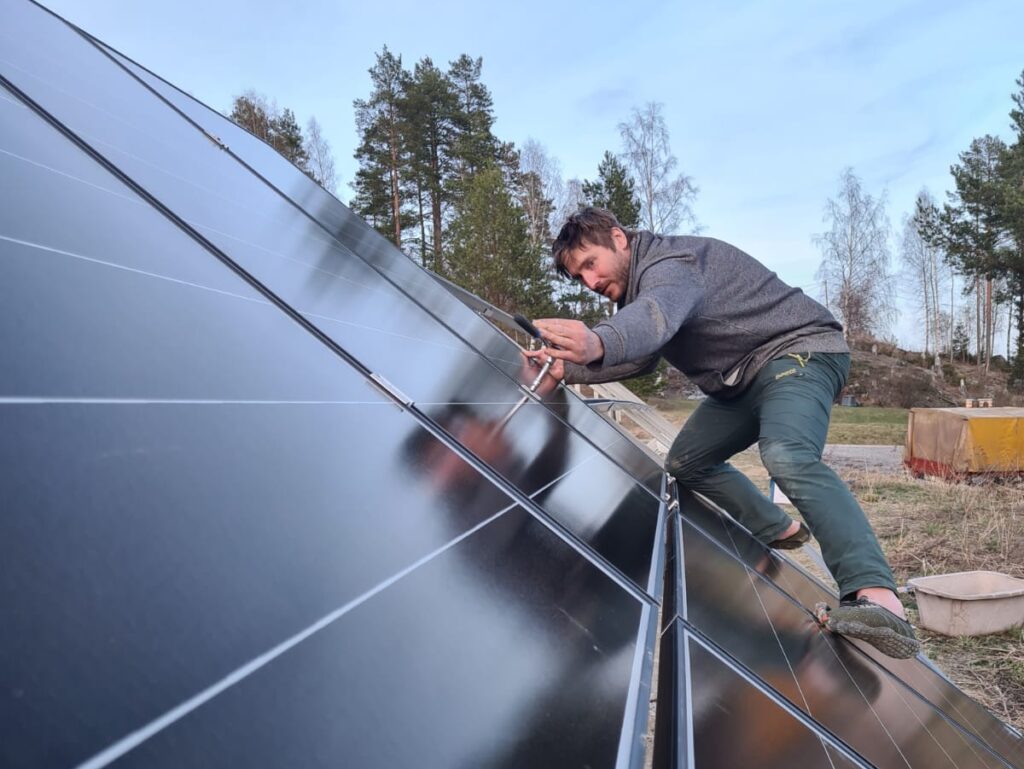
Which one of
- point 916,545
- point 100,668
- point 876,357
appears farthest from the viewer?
point 876,357

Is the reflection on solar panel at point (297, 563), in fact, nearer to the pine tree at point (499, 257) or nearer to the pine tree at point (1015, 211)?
the pine tree at point (499, 257)

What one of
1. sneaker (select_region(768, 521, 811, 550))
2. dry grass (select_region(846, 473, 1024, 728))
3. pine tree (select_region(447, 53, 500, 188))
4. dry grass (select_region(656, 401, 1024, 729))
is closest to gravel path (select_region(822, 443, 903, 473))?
dry grass (select_region(656, 401, 1024, 729))

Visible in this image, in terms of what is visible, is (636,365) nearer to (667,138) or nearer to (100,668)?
(100,668)

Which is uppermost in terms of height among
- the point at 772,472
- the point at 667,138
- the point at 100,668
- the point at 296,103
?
the point at 667,138

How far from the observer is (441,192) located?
104ft

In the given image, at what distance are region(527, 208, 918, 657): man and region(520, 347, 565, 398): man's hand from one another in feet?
0.06

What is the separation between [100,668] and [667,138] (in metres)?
31.8

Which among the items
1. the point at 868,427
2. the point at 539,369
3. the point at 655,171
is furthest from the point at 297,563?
the point at 655,171

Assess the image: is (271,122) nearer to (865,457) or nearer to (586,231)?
(865,457)

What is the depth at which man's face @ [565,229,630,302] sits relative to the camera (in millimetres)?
3109

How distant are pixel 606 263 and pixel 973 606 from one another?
→ 324cm

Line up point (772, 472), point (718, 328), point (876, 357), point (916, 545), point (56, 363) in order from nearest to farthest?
point (56, 363)
point (772, 472)
point (718, 328)
point (916, 545)
point (876, 357)

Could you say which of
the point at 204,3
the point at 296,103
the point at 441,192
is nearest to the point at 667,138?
the point at 441,192

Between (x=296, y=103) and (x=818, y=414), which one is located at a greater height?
(x=296, y=103)
